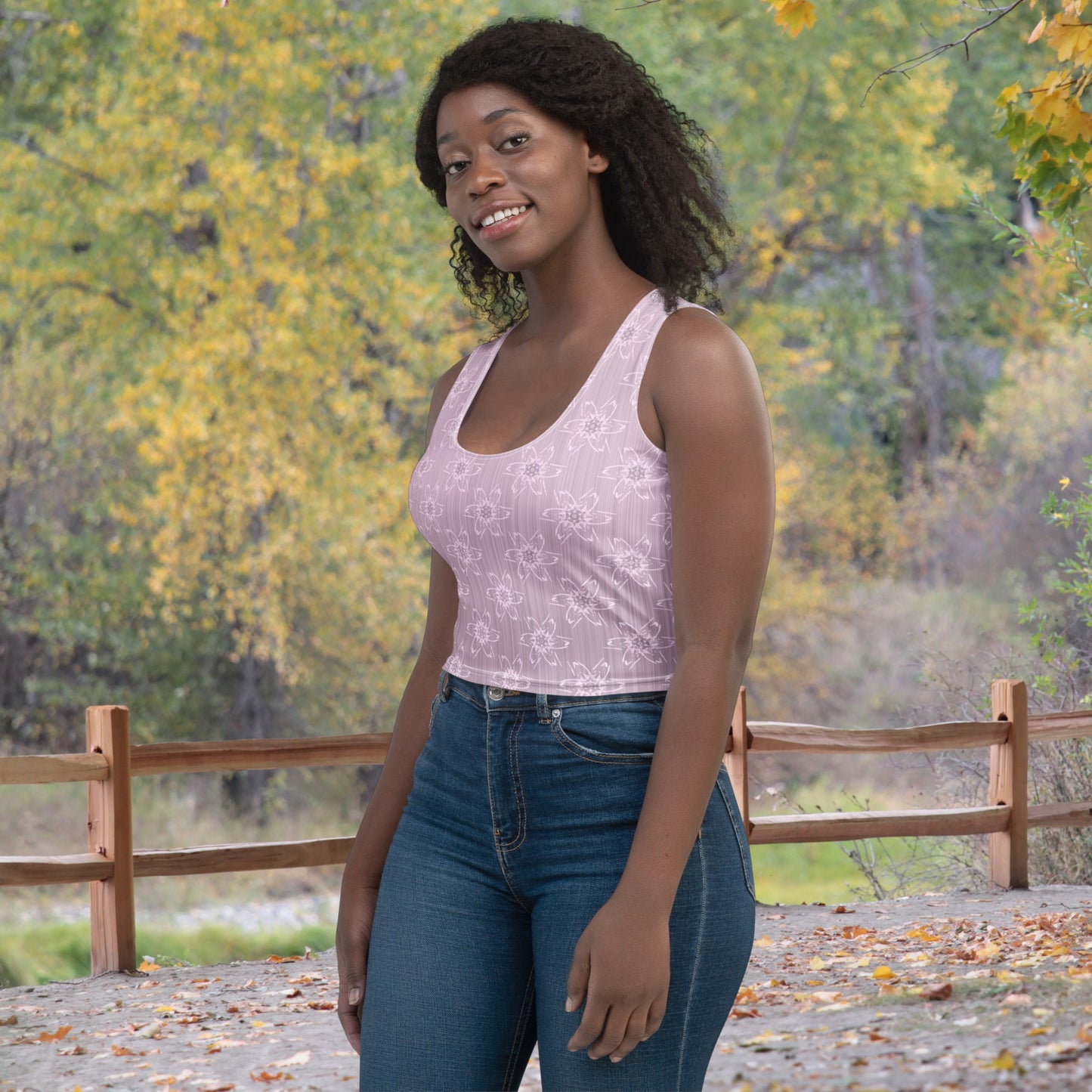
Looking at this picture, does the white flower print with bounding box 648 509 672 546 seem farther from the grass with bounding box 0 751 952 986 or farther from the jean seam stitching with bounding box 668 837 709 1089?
the grass with bounding box 0 751 952 986

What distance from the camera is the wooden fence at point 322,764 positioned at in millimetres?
5592

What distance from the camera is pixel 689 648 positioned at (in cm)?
149

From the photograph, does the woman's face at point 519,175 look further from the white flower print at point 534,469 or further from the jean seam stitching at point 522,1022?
the jean seam stitching at point 522,1022

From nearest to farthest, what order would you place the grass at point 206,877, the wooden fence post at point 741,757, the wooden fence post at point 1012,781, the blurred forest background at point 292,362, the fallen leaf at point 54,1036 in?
the fallen leaf at point 54,1036 < the wooden fence post at point 741,757 < the wooden fence post at point 1012,781 < the grass at point 206,877 < the blurred forest background at point 292,362

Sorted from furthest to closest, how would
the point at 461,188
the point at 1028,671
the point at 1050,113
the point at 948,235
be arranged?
the point at 948,235, the point at 1028,671, the point at 1050,113, the point at 461,188

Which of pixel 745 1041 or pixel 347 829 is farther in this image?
pixel 347 829

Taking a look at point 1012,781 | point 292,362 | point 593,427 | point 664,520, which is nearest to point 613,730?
point 664,520

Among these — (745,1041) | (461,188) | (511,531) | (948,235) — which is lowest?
(745,1041)

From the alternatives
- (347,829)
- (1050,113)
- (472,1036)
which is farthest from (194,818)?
(472,1036)

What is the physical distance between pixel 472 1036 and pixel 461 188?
1.02 metres

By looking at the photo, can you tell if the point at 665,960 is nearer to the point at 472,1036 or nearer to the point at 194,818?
the point at 472,1036

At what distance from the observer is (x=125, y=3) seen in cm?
1252

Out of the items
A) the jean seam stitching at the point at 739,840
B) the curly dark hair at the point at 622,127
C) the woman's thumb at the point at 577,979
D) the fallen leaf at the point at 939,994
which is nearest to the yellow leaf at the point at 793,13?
the curly dark hair at the point at 622,127

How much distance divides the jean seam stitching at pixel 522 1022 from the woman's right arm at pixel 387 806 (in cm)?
27
